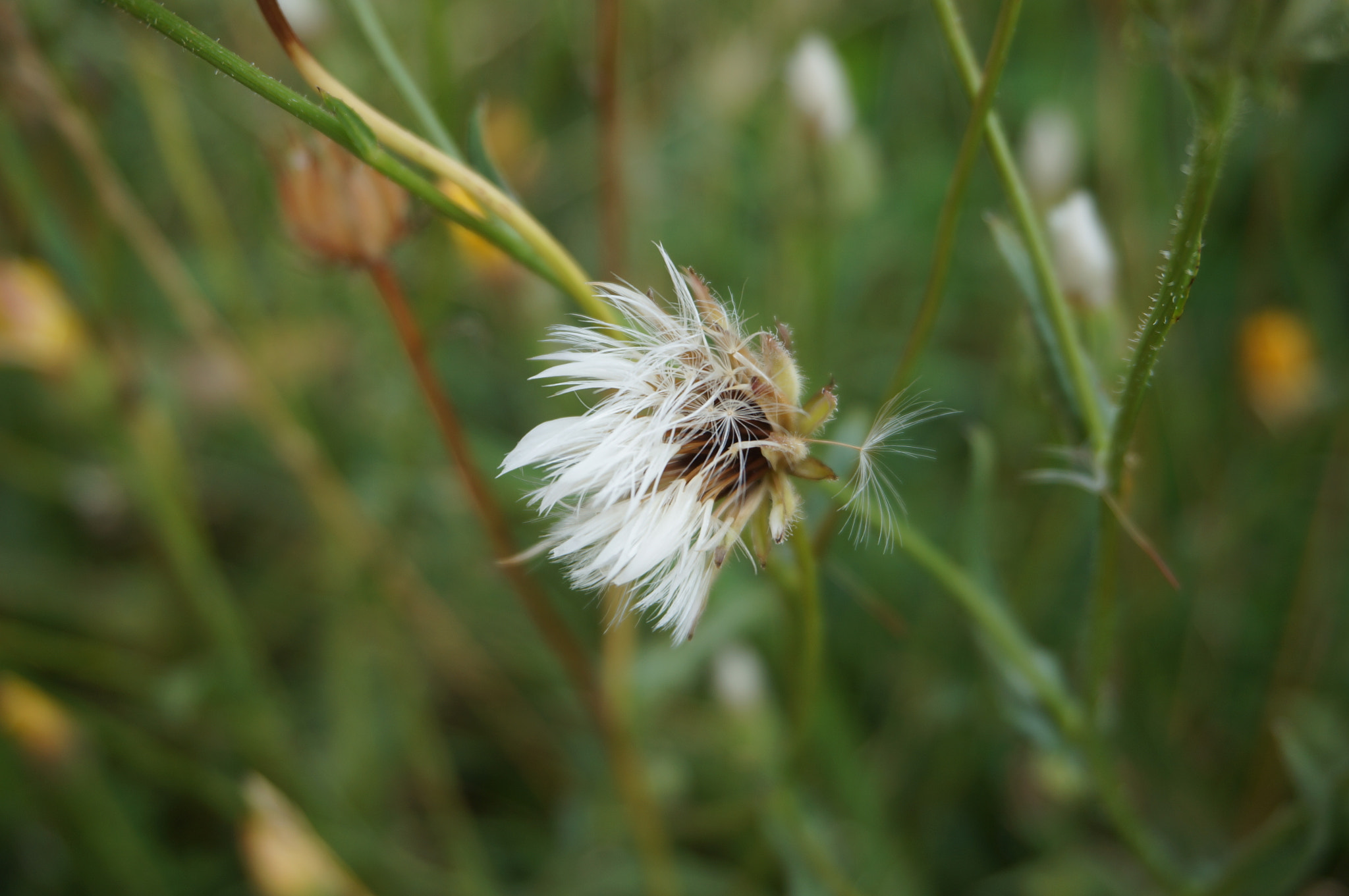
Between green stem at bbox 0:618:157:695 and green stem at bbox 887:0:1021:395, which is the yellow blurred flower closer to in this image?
green stem at bbox 0:618:157:695

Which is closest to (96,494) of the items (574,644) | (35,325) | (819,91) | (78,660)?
(78,660)

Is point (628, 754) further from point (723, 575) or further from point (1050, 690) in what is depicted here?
point (1050, 690)

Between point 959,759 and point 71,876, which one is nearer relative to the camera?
point 959,759

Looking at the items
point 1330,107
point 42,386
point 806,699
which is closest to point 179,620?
A: point 42,386

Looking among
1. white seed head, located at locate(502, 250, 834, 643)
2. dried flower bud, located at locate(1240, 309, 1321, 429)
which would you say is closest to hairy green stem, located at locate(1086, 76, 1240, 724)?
white seed head, located at locate(502, 250, 834, 643)

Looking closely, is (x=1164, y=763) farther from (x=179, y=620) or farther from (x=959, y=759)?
(x=179, y=620)
